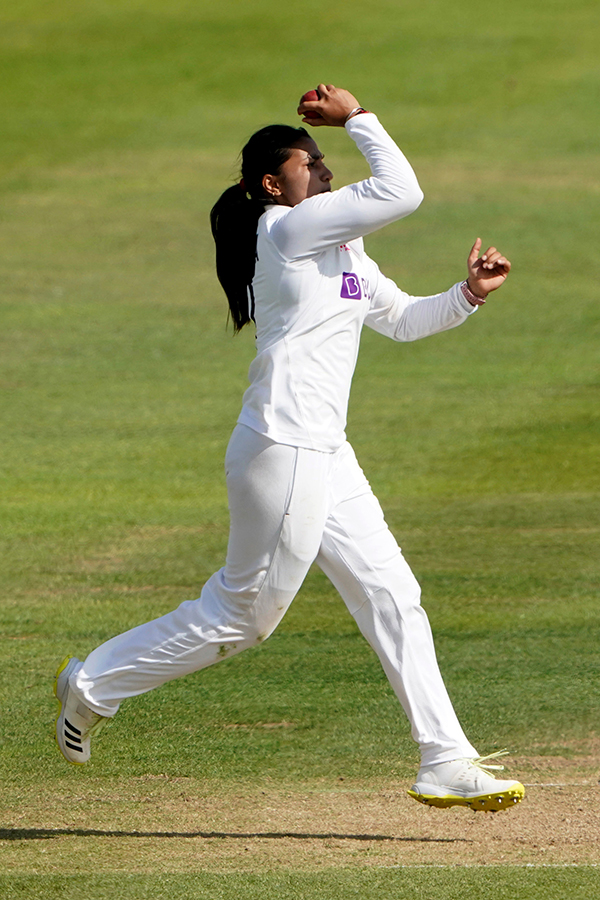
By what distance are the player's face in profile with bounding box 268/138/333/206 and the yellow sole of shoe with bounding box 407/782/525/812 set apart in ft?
7.23

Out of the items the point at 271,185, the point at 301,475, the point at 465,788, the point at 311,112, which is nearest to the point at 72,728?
the point at 301,475

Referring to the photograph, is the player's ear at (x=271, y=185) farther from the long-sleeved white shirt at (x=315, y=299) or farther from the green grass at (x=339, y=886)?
the green grass at (x=339, y=886)

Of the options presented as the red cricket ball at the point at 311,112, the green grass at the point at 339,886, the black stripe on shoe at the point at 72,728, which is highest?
the red cricket ball at the point at 311,112

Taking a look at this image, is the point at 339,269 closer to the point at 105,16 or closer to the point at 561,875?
the point at 561,875

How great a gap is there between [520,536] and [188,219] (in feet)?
41.6

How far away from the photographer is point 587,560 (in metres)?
9.09

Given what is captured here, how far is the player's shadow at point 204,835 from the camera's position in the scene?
4992 mm

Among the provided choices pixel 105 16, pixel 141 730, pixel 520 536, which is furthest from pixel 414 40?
pixel 141 730

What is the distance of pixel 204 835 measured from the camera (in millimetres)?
5039

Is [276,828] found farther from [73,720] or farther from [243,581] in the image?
[243,581]

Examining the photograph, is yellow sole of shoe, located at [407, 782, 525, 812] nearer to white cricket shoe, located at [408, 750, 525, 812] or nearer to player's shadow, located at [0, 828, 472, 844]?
white cricket shoe, located at [408, 750, 525, 812]

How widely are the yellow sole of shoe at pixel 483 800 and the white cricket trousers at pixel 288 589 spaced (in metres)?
0.13

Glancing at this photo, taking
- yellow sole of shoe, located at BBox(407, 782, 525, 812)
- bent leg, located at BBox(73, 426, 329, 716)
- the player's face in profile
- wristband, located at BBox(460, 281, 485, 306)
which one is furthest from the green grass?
the player's face in profile

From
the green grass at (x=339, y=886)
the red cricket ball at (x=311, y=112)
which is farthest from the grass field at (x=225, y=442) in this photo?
the red cricket ball at (x=311, y=112)
